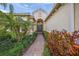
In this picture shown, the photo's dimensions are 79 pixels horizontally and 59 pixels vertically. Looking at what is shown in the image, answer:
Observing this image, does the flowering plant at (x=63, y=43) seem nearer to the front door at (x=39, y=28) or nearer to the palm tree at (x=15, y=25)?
the front door at (x=39, y=28)

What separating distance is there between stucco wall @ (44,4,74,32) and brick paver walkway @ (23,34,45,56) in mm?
101

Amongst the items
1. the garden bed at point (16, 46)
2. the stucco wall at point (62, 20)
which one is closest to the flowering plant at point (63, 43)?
the stucco wall at point (62, 20)

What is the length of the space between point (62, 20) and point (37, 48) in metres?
0.32

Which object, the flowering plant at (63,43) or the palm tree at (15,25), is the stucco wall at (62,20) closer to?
the flowering plant at (63,43)

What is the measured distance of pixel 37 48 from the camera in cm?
194

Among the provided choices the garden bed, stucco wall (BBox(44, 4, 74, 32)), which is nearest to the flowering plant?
stucco wall (BBox(44, 4, 74, 32))

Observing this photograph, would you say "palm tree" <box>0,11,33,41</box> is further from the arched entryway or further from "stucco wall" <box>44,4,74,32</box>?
"stucco wall" <box>44,4,74,32</box>

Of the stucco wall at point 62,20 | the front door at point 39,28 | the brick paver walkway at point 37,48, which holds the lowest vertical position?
the brick paver walkway at point 37,48

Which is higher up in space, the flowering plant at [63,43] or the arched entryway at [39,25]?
the arched entryway at [39,25]

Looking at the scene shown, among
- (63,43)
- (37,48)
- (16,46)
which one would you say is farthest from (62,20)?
(16,46)

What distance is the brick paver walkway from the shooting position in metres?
1.92

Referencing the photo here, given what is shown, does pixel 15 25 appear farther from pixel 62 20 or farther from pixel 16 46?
pixel 62 20

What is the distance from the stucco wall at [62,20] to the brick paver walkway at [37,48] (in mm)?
101

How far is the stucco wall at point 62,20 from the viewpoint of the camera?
76.2 inches
